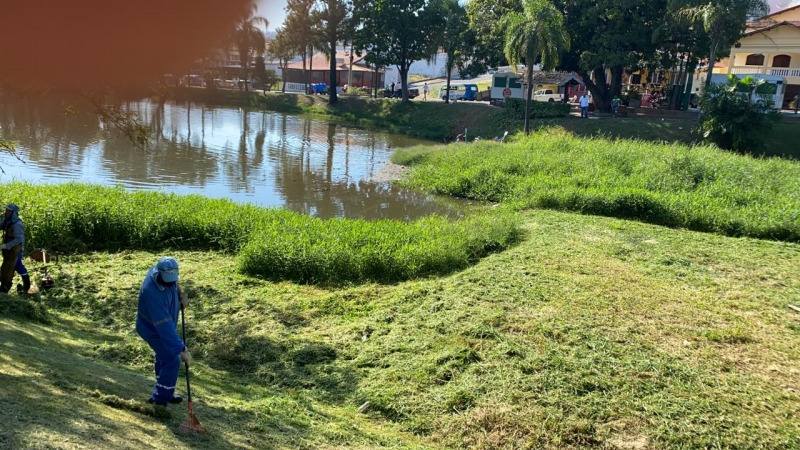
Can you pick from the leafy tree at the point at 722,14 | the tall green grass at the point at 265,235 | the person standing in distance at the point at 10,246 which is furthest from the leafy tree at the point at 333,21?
the person standing in distance at the point at 10,246

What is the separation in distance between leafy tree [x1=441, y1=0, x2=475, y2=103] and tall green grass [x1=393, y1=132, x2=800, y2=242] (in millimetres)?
18308

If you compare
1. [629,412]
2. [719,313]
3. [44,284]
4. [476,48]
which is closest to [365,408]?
[629,412]

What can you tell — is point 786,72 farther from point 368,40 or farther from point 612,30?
point 368,40

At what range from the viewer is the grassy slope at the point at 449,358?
216 inches

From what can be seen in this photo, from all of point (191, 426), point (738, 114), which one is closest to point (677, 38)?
point (738, 114)

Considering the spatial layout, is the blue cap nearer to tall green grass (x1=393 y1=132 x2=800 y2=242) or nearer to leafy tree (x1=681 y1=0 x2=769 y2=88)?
tall green grass (x1=393 y1=132 x2=800 y2=242)

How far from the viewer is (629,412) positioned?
591cm

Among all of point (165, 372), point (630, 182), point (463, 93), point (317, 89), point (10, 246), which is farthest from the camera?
point (317, 89)

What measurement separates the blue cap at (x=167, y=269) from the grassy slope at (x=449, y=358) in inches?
45.8

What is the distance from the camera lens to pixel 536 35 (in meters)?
26.0

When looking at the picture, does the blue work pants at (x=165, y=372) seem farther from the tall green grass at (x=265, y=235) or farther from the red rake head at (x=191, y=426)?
the tall green grass at (x=265, y=235)

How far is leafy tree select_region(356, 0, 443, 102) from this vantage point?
137 feet

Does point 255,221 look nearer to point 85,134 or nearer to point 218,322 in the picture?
point 218,322

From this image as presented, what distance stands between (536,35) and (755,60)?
74.4 feet
